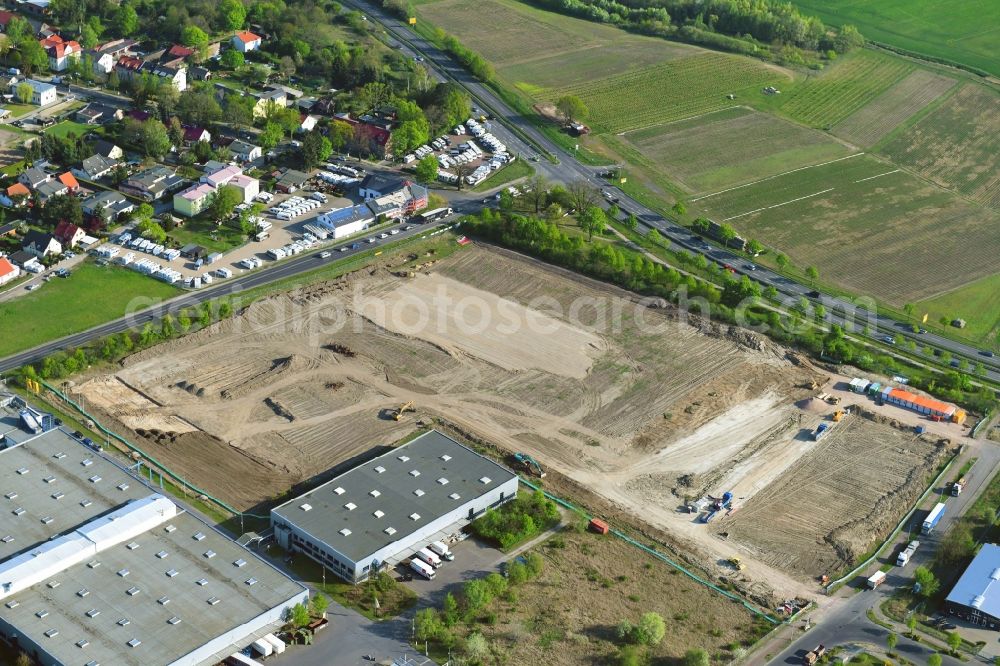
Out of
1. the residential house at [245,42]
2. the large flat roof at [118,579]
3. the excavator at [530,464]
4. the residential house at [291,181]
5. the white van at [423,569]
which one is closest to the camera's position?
the large flat roof at [118,579]

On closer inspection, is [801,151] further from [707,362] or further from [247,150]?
[247,150]

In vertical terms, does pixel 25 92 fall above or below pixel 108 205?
above

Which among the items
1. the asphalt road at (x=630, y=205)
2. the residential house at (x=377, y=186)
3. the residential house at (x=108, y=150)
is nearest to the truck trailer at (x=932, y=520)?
the asphalt road at (x=630, y=205)

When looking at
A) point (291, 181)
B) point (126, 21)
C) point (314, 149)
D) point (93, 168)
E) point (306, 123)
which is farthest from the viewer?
point (126, 21)

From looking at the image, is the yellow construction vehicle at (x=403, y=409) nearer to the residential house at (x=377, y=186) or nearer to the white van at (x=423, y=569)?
the white van at (x=423, y=569)

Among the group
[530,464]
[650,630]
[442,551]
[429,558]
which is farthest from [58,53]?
[650,630]

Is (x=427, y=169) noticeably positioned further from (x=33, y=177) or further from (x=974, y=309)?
(x=974, y=309)

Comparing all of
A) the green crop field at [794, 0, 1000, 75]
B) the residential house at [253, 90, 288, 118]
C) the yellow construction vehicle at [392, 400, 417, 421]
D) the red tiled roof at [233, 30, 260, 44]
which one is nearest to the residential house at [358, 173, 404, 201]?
the residential house at [253, 90, 288, 118]

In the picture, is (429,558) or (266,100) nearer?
(429,558)

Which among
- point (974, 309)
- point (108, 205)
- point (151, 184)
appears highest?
point (974, 309)
